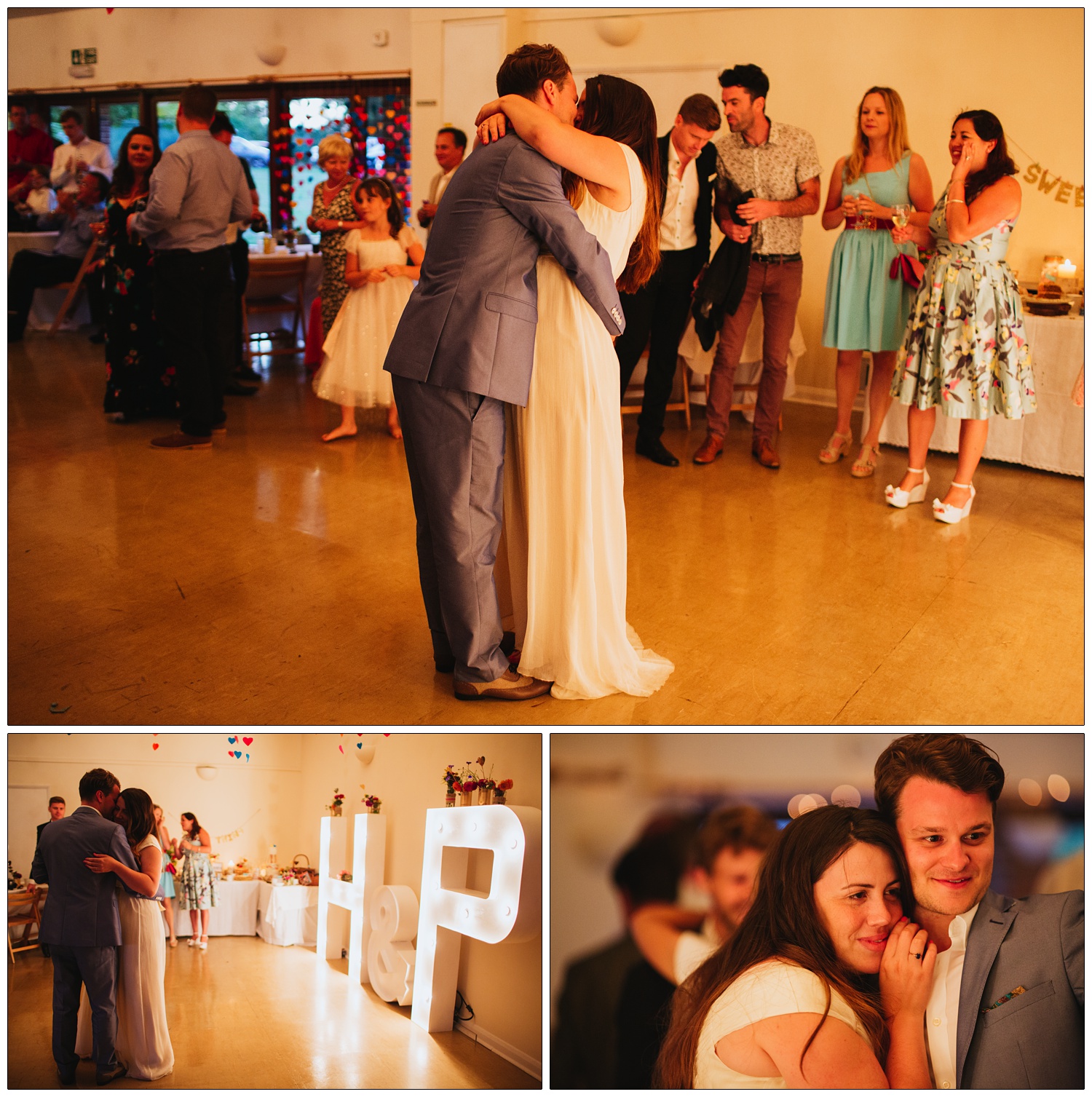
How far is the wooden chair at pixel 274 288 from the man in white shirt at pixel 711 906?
643 cm

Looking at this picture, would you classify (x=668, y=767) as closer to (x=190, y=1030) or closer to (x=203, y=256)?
(x=190, y=1030)

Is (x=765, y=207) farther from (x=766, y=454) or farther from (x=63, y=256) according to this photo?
(x=63, y=256)

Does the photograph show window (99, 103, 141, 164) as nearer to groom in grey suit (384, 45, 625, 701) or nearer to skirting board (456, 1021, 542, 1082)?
groom in grey suit (384, 45, 625, 701)

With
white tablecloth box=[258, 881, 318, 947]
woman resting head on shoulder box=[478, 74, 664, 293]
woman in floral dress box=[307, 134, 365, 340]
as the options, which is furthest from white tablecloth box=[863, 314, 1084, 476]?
white tablecloth box=[258, 881, 318, 947]

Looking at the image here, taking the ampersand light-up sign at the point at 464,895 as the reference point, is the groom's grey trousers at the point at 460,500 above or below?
above

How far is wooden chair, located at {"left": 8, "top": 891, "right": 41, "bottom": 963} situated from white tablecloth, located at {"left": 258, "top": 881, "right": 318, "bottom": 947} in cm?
42

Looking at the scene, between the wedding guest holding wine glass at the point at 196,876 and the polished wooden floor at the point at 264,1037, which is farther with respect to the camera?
the wedding guest holding wine glass at the point at 196,876

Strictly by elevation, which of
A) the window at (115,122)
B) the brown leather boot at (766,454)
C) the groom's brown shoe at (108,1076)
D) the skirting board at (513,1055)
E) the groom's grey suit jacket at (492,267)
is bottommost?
the groom's brown shoe at (108,1076)

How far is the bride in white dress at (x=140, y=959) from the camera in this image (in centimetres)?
191

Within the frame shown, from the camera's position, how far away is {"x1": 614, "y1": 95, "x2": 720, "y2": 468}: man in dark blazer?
14.7 feet

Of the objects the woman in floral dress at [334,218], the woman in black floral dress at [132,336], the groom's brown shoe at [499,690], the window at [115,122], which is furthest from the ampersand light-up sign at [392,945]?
the window at [115,122]

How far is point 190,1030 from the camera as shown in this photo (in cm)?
192

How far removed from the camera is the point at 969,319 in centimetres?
399

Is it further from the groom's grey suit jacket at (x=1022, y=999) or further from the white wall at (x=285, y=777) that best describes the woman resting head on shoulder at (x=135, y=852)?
the groom's grey suit jacket at (x=1022, y=999)
